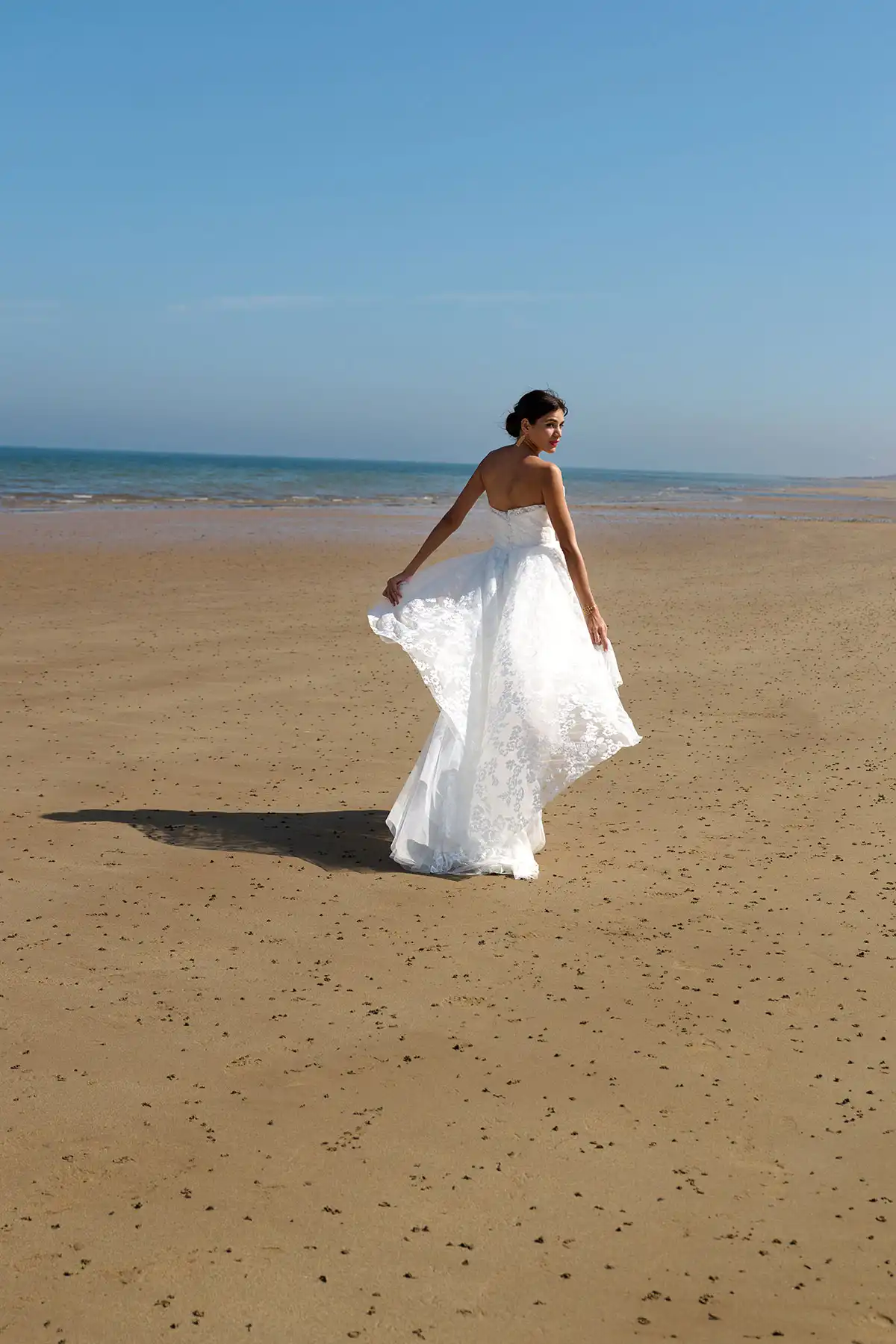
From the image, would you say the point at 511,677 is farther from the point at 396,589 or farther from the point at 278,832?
the point at 278,832

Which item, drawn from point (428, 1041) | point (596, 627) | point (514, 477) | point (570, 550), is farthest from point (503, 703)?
point (428, 1041)

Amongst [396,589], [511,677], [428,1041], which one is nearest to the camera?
[428,1041]

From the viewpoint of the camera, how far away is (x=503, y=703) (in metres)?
5.71

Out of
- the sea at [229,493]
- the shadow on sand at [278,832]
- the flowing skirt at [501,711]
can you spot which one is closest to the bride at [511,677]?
the flowing skirt at [501,711]

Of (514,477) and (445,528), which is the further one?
(445,528)

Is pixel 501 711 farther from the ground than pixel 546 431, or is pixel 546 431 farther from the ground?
pixel 546 431

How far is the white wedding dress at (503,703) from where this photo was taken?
5691 millimetres

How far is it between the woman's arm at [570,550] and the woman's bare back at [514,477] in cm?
4

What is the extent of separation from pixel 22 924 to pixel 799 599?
41.4 ft

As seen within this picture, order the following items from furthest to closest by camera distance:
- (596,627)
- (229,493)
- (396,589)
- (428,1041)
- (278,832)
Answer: (229,493)
(278,832)
(396,589)
(596,627)
(428,1041)

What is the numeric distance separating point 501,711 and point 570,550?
819 mm

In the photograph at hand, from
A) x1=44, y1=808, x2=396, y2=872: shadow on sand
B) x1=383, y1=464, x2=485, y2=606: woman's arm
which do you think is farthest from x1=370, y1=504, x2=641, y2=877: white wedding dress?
x1=44, y1=808, x2=396, y2=872: shadow on sand

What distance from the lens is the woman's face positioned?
5781mm

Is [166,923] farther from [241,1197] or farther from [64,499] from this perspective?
[64,499]
